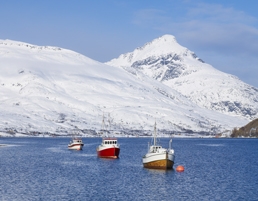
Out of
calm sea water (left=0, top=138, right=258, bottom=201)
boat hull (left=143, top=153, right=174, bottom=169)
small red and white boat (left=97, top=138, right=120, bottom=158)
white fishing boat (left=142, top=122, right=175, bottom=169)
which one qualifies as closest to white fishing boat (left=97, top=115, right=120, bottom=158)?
small red and white boat (left=97, top=138, right=120, bottom=158)

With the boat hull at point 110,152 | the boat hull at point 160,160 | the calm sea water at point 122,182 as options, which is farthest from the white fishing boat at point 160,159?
the boat hull at point 110,152

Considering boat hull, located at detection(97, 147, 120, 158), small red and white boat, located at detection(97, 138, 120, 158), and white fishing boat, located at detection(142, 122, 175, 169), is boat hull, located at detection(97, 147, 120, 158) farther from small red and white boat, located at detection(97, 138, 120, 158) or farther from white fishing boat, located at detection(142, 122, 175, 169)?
white fishing boat, located at detection(142, 122, 175, 169)

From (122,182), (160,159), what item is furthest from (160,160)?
(122,182)

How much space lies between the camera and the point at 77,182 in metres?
90.8

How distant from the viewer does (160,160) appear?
11006cm

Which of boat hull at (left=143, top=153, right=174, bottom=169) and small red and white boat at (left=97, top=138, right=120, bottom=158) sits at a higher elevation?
small red and white boat at (left=97, top=138, right=120, bottom=158)

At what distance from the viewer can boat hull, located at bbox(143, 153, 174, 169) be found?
10944cm

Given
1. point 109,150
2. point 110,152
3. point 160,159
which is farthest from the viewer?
point 109,150

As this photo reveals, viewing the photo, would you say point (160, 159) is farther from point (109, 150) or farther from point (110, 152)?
point (109, 150)

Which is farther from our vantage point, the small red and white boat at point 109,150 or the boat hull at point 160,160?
the small red and white boat at point 109,150

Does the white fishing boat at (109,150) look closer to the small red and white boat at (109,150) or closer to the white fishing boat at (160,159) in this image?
the small red and white boat at (109,150)

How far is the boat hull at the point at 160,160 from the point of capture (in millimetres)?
109438

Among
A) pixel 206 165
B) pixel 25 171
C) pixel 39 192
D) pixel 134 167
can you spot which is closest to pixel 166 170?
pixel 134 167

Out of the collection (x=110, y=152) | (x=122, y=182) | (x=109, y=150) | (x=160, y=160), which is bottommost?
(x=122, y=182)
